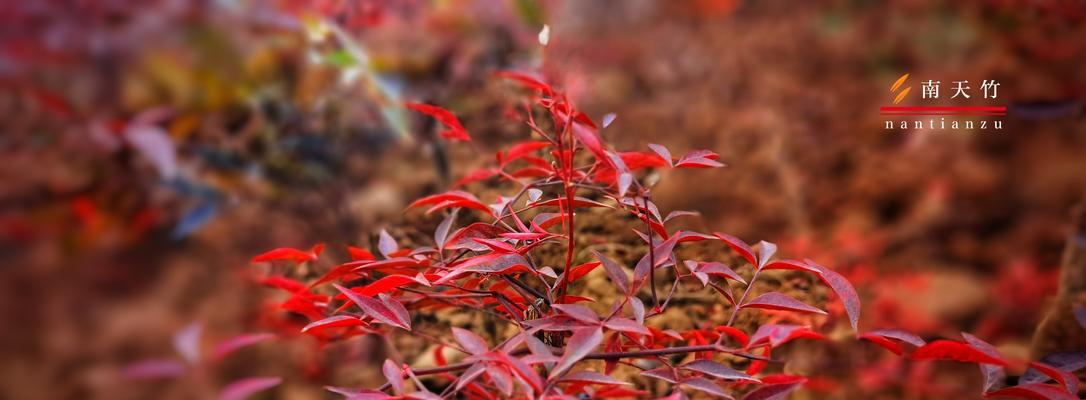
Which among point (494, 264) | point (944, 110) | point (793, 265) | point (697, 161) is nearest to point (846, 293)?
point (793, 265)

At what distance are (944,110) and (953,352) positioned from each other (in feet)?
3.80

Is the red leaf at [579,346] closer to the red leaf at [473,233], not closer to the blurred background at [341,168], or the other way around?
the red leaf at [473,233]

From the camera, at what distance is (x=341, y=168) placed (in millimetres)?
1557

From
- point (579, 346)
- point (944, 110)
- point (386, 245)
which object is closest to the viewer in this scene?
point (579, 346)

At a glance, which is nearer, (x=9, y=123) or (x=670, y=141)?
(x=9, y=123)

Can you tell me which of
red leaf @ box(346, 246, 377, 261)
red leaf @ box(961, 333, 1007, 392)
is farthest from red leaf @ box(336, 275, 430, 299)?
red leaf @ box(961, 333, 1007, 392)

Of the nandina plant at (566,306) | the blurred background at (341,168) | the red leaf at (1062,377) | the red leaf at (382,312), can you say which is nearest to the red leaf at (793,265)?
the nandina plant at (566,306)

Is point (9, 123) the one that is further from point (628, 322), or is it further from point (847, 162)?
point (847, 162)

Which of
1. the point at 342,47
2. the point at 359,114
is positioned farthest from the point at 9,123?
the point at 342,47

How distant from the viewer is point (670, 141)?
203 cm

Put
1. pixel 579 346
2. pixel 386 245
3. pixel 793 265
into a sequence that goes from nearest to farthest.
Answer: pixel 579 346 < pixel 793 265 < pixel 386 245

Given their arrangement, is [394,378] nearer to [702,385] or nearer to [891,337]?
[702,385]

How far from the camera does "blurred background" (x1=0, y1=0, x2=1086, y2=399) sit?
1441 millimetres

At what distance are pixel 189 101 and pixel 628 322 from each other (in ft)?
5.36
